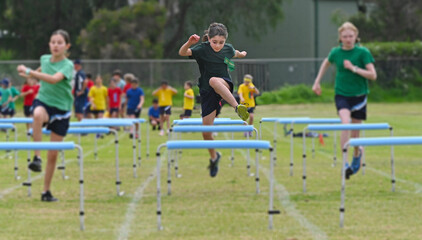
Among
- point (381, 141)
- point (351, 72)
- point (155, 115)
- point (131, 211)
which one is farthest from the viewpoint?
point (155, 115)

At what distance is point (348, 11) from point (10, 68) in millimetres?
25600

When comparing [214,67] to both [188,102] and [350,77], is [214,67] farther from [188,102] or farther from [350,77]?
[350,77]

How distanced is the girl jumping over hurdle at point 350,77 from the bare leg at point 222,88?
618 centimetres

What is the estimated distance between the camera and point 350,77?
994 centimetres

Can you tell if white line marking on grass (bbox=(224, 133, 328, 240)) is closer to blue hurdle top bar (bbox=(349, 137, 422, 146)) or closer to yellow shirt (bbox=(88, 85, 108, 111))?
blue hurdle top bar (bbox=(349, 137, 422, 146))

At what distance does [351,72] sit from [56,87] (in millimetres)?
3717

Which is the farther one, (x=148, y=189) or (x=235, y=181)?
(x=235, y=181)

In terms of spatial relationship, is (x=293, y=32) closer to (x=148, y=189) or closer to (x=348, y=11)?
(x=348, y=11)

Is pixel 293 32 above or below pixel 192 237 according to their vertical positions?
above

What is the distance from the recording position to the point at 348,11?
5325 centimetres

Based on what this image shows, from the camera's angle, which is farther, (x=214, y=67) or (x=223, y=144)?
(x=223, y=144)


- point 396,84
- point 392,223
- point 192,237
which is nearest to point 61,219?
point 192,237

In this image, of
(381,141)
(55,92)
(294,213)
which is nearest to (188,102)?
(381,141)

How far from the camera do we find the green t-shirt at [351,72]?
9.85 m
